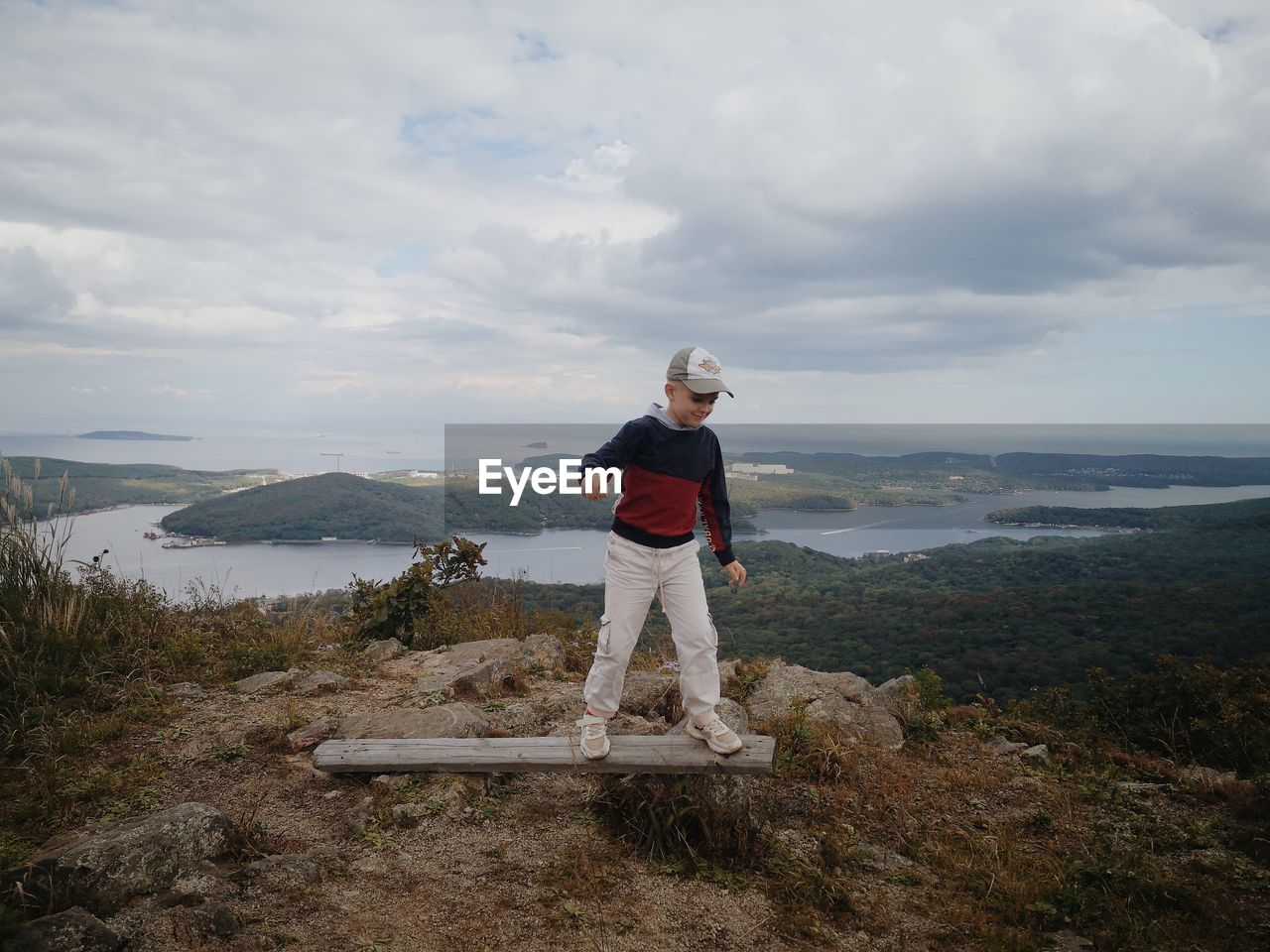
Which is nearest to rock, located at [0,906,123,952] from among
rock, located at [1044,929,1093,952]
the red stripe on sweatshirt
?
the red stripe on sweatshirt

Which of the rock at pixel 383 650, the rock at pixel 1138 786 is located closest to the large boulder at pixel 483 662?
the rock at pixel 383 650

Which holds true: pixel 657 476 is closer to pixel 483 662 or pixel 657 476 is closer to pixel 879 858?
pixel 879 858

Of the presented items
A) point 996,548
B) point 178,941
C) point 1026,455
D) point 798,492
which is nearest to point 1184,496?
point 1026,455

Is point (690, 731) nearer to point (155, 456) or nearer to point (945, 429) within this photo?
point (155, 456)

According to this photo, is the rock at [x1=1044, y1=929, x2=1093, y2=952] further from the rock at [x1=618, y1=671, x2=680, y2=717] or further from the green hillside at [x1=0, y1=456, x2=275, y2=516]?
the green hillside at [x1=0, y1=456, x2=275, y2=516]

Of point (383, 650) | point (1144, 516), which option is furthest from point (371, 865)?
point (1144, 516)

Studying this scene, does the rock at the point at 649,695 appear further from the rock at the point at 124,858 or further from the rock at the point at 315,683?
→ the rock at the point at 124,858
